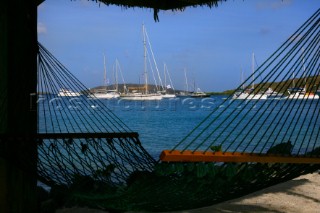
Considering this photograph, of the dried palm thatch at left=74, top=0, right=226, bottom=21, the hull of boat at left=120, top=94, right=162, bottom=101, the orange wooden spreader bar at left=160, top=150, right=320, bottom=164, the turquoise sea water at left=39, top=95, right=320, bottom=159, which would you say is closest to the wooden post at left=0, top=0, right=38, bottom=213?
the turquoise sea water at left=39, top=95, right=320, bottom=159

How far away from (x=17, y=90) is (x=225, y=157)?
139 cm

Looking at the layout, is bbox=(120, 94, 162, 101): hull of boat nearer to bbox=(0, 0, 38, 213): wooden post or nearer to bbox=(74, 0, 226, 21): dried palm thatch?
bbox=(74, 0, 226, 21): dried palm thatch

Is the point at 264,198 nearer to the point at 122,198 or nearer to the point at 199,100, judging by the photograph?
the point at 122,198

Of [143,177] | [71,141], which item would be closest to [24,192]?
[71,141]

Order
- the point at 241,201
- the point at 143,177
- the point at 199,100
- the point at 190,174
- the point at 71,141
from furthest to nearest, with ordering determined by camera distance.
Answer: the point at 199,100
the point at 241,201
the point at 71,141
the point at 143,177
the point at 190,174

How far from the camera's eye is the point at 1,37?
2855 millimetres

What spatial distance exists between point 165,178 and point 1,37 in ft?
4.47

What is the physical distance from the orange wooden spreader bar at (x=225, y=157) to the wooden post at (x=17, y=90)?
34.9 inches

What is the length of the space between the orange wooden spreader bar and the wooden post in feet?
2.91

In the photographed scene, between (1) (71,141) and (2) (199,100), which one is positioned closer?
(1) (71,141)

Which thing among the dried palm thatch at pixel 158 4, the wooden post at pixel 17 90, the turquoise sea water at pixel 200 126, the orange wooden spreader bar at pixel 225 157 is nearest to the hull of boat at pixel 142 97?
the turquoise sea water at pixel 200 126

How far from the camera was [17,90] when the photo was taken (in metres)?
2.89

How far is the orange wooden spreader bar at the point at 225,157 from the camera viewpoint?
2260 millimetres

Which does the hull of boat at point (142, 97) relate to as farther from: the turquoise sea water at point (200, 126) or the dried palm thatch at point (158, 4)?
the dried palm thatch at point (158, 4)
